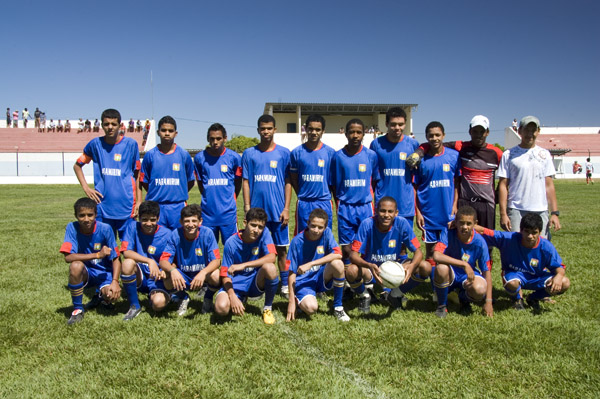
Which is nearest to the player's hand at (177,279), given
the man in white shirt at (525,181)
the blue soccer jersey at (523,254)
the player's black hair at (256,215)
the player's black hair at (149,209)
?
the player's black hair at (149,209)

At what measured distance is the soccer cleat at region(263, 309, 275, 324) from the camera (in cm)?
380

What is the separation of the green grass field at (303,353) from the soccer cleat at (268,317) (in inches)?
3.6

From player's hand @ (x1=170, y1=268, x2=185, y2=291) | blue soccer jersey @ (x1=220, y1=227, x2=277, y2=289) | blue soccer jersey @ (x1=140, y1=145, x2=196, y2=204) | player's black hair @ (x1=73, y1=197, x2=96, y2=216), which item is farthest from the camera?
blue soccer jersey @ (x1=140, y1=145, x2=196, y2=204)

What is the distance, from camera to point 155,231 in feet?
14.3

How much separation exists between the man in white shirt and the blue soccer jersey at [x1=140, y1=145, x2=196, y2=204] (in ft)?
11.4

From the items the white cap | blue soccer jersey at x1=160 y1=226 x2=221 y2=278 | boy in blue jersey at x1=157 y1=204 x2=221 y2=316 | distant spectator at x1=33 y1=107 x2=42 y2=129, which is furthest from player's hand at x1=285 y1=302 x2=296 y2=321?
distant spectator at x1=33 y1=107 x2=42 y2=129

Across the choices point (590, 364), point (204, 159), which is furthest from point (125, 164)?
point (590, 364)

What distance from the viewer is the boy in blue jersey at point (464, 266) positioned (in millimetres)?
3994

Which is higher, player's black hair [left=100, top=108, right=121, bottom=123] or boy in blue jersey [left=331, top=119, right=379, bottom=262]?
player's black hair [left=100, top=108, right=121, bottom=123]

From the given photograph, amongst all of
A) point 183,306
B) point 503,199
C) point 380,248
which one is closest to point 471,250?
point 503,199

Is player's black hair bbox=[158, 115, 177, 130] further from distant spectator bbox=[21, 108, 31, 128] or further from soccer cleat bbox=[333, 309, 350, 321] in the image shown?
distant spectator bbox=[21, 108, 31, 128]

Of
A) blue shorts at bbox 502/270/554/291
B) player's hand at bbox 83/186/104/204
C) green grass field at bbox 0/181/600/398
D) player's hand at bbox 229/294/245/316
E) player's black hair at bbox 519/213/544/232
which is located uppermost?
player's hand at bbox 83/186/104/204

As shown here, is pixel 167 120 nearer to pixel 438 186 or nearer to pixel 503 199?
pixel 438 186

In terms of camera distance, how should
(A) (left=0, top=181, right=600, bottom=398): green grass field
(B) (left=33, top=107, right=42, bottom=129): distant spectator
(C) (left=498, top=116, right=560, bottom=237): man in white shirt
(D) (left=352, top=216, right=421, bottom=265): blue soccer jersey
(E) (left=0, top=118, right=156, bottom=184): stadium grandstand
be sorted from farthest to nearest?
(B) (left=33, top=107, right=42, bottom=129): distant spectator → (E) (left=0, top=118, right=156, bottom=184): stadium grandstand → (C) (left=498, top=116, right=560, bottom=237): man in white shirt → (D) (left=352, top=216, right=421, bottom=265): blue soccer jersey → (A) (left=0, top=181, right=600, bottom=398): green grass field
